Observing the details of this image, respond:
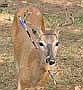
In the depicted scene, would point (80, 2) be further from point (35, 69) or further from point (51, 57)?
point (51, 57)

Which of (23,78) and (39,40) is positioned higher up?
(39,40)

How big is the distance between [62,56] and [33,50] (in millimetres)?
2020

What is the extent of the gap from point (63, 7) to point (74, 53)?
388 cm

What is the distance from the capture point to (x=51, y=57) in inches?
227

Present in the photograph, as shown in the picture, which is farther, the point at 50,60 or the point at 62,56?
the point at 62,56

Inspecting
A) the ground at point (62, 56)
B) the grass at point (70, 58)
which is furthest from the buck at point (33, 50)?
the grass at point (70, 58)

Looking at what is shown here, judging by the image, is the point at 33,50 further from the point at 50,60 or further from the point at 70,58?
the point at 70,58

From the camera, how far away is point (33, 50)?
674 centimetres

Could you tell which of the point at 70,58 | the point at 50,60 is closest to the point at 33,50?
the point at 50,60

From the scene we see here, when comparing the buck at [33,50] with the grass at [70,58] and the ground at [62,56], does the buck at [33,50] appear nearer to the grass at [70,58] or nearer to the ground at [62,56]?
the ground at [62,56]

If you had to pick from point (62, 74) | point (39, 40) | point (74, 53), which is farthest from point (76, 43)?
point (39, 40)

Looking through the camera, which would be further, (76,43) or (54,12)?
(54,12)

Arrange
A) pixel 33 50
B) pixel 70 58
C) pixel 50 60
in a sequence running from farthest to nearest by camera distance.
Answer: pixel 70 58 → pixel 33 50 → pixel 50 60

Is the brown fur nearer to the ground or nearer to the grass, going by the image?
the ground
